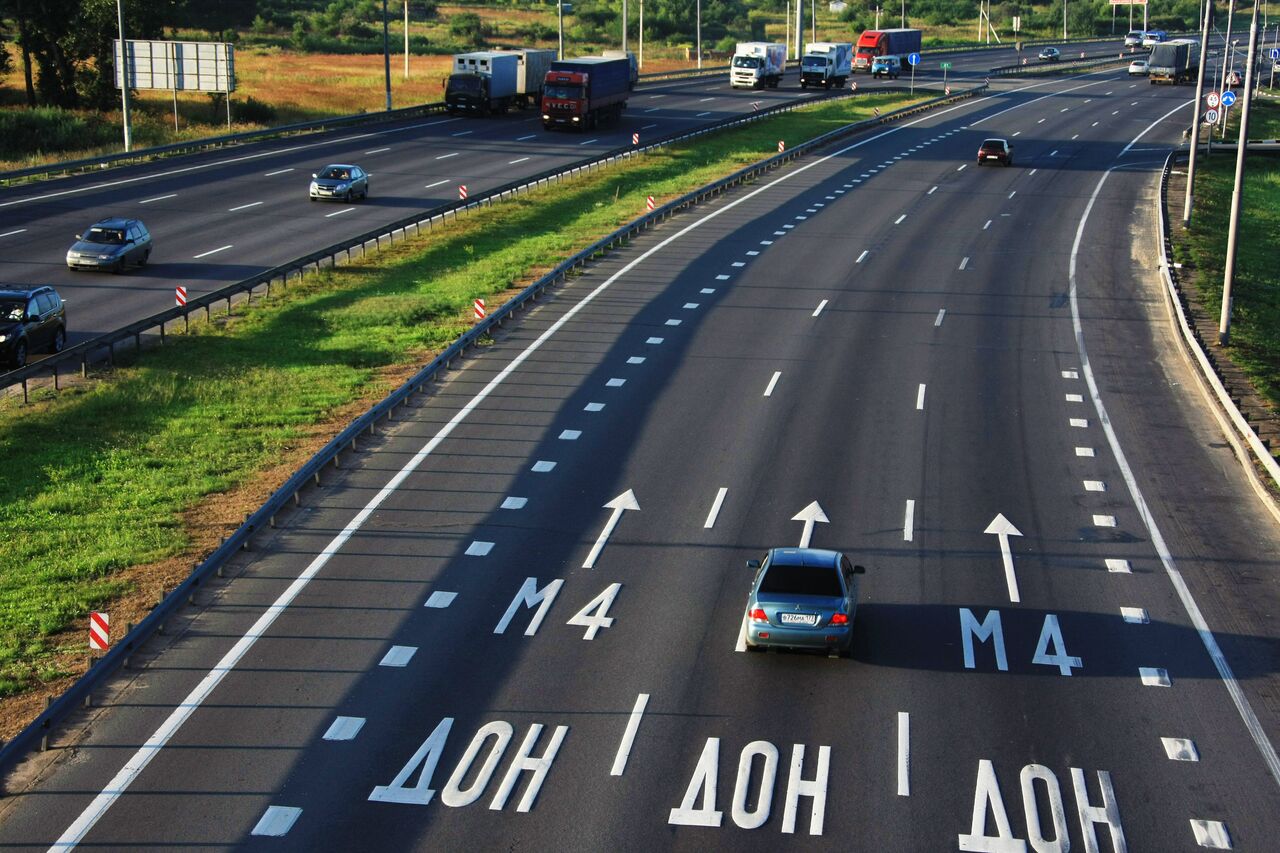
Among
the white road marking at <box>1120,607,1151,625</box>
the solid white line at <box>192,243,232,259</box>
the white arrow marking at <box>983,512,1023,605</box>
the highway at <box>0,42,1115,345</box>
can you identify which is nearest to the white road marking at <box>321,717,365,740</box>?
the white arrow marking at <box>983,512,1023,605</box>

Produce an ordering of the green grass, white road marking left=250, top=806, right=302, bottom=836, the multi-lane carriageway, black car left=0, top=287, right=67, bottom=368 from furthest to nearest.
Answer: black car left=0, top=287, right=67, bottom=368 < the green grass < the multi-lane carriageway < white road marking left=250, top=806, right=302, bottom=836

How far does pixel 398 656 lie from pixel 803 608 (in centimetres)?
549

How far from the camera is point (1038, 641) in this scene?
20375mm

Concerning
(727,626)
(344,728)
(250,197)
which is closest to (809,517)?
(727,626)

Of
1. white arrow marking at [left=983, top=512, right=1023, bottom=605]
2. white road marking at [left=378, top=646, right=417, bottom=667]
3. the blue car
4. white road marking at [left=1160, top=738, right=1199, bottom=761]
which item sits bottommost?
white road marking at [left=1160, top=738, right=1199, bottom=761]

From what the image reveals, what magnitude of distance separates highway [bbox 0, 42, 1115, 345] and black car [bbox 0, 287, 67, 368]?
1.33 metres

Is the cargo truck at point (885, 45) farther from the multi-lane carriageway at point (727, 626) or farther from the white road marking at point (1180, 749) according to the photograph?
the white road marking at point (1180, 749)

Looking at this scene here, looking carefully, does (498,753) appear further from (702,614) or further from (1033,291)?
(1033,291)

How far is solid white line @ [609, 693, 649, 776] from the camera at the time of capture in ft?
Answer: 54.6

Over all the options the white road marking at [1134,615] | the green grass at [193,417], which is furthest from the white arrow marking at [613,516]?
the white road marking at [1134,615]

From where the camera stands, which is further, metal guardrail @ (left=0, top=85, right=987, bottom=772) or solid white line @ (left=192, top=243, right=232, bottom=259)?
solid white line @ (left=192, top=243, right=232, bottom=259)

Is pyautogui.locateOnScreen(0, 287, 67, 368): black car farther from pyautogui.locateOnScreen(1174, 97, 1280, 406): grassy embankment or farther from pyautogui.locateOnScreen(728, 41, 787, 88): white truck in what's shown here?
pyautogui.locateOnScreen(728, 41, 787, 88): white truck

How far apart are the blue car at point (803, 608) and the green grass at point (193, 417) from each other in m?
9.22

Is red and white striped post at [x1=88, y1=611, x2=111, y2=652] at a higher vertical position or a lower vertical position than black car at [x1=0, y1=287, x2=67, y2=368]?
lower
